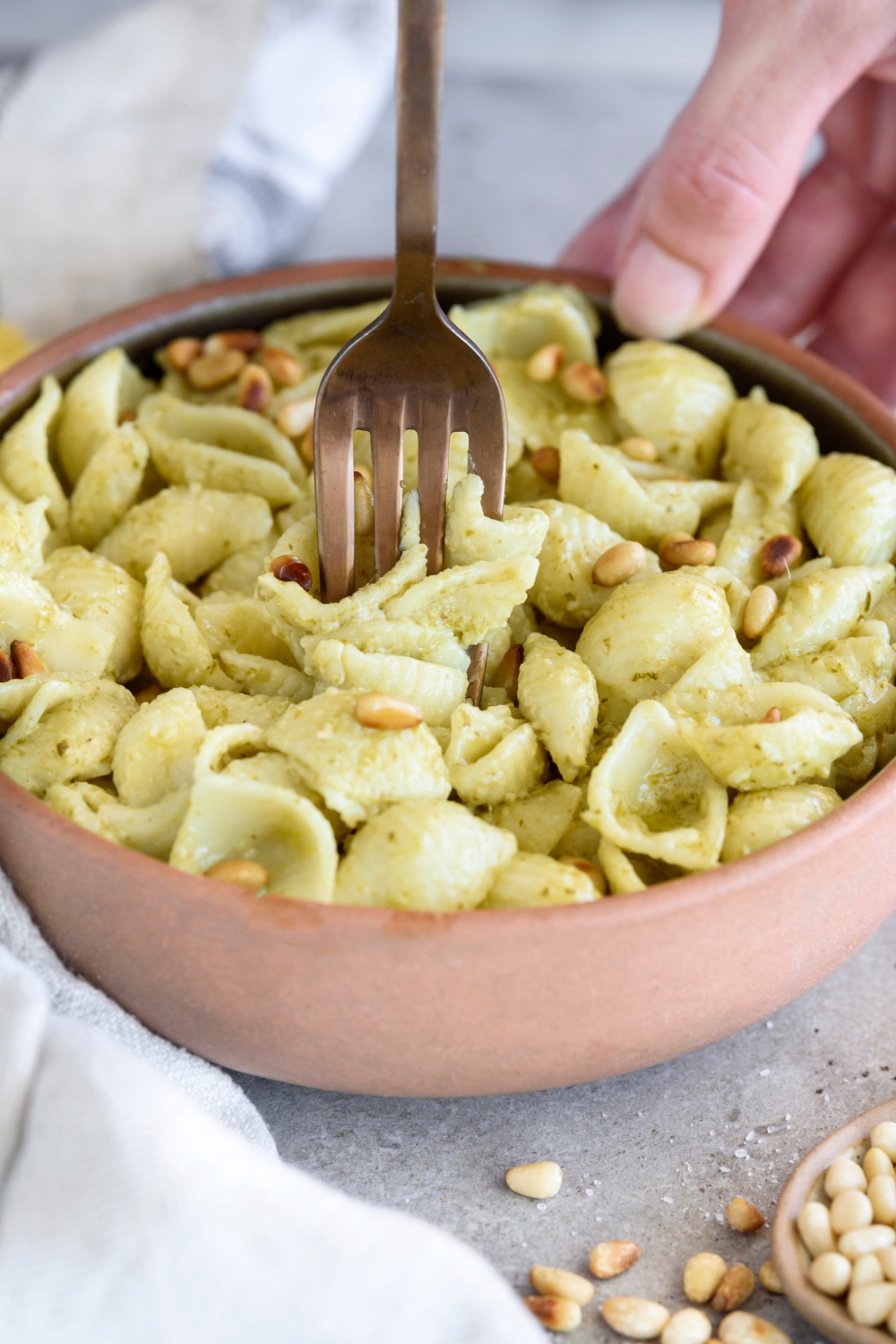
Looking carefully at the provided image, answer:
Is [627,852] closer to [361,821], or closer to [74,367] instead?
[361,821]

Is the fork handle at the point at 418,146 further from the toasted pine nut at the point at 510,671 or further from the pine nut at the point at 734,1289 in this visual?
the pine nut at the point at 734,1289

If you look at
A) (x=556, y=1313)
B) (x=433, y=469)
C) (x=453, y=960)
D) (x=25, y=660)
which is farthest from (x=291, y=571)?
(x=556, y=1313)

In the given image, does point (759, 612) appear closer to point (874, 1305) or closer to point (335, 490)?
point (335, 490)

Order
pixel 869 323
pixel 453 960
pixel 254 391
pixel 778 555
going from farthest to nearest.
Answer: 1. pixel 869 323
2. pixel 254 391
3. pixel 778 555
4. pixel 453 960

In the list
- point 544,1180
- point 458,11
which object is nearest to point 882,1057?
point 544,1180

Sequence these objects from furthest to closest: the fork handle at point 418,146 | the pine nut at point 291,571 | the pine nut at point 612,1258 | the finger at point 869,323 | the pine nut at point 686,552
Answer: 1. the finger at point 869,323
2. the pine nut at point 686,552
3. the pine nut at point 291,571
4. the fork handle at point 418,146
5. the pine nut at point 612,1258

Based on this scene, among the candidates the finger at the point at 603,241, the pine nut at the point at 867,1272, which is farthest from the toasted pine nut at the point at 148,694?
the finger at the point at 603,241

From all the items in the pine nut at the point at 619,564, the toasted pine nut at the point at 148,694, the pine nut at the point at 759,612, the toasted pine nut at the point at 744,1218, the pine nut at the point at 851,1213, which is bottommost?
the toasted pine nut at the point at 744,1218
